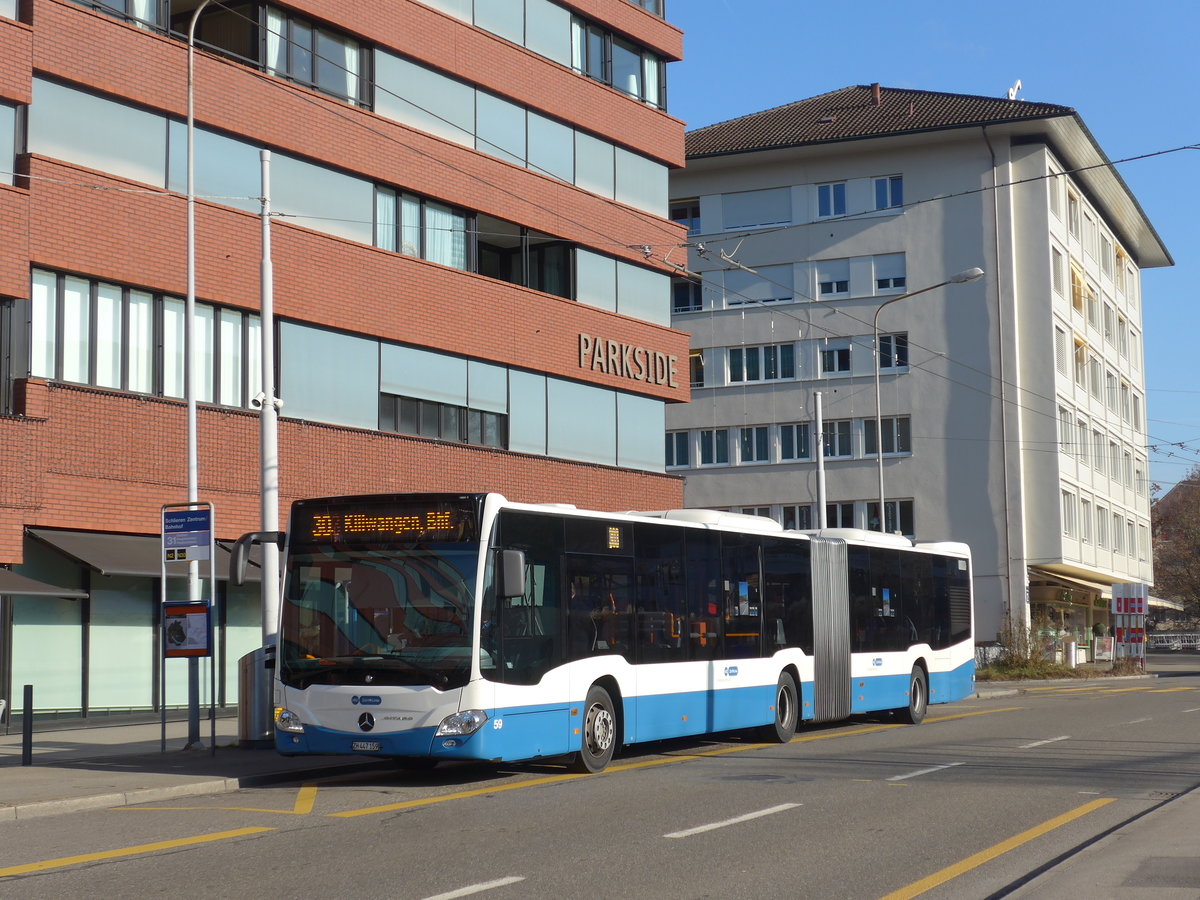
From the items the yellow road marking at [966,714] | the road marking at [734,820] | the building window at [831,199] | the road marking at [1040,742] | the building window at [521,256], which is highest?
the building window at [831,199]

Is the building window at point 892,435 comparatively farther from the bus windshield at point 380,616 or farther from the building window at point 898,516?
the bus windshield at point 380,616

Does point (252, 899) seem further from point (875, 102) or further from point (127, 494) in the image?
point (875, 102)

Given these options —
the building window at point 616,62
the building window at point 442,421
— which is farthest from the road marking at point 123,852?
the building window at point 616,62

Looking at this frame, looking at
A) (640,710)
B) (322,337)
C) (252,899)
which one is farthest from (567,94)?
(252,899)

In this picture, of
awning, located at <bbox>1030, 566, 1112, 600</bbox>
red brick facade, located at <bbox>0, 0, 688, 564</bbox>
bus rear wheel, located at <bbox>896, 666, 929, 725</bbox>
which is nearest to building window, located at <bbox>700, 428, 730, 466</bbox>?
awning, located at <bbox>1030, 566, 1112, 600</bbox>

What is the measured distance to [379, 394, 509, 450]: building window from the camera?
95.6 ft

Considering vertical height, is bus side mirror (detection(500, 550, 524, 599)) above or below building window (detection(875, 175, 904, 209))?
below

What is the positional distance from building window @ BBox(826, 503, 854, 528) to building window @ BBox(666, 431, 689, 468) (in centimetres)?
626

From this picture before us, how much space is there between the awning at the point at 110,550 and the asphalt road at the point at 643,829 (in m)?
8.25

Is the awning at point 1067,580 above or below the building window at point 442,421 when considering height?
below

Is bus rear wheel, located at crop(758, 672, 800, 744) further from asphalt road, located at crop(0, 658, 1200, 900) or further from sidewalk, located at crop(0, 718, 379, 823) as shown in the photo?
sidewalk, located at crop(0, 718, 379, 823)

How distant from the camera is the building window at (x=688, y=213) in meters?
60.2

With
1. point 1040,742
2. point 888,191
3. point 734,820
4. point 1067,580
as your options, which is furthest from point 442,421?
point 1067,580

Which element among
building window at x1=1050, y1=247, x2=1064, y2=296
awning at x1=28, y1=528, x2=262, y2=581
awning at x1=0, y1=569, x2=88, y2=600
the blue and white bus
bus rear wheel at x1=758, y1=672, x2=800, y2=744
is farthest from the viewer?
building window at x1=1050, y1=247, x2=1064, y2=296
